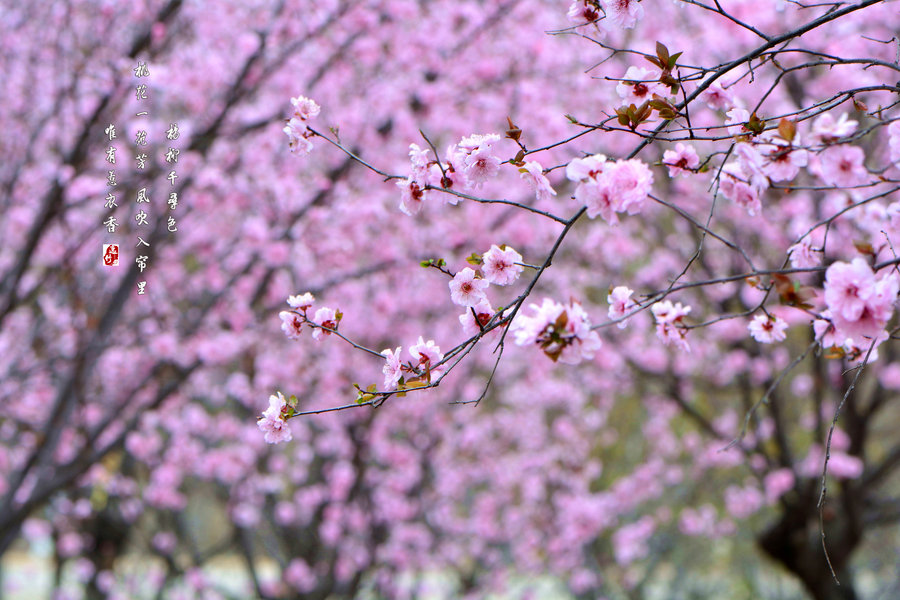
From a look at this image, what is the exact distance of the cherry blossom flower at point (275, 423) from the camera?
2.05m

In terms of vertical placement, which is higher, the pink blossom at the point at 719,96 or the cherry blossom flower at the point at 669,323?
the pink blossom at the point at 719,96

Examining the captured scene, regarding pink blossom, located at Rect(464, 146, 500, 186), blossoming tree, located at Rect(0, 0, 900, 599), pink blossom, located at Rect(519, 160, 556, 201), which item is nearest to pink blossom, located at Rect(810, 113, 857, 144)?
blossoming tree, located at Rect(0, 0, 900, 599)

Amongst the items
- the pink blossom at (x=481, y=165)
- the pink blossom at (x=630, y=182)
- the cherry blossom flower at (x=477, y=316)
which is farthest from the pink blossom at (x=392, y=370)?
the pink blossom at (x=630, y=182)

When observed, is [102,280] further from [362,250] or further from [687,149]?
[687,149]

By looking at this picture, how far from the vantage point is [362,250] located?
22.5 feet

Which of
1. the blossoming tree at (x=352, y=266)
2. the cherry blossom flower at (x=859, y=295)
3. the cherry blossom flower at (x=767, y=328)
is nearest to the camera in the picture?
the cherry blossom flower at (x=859, y=295)

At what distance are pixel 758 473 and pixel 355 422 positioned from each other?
3750 mm

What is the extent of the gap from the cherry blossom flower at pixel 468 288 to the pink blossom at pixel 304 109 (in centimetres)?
74

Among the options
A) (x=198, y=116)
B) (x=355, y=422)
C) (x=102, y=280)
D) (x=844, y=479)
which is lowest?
(x=844, y=479)

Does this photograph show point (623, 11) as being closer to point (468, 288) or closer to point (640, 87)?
point (640, 87)

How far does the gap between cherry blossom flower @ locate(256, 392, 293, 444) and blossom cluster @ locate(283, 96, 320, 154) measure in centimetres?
79

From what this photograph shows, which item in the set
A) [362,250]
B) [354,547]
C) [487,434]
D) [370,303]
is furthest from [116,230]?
[487,434]

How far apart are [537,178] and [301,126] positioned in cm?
78

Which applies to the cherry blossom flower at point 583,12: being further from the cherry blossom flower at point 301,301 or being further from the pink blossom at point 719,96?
the cherry blossom flower at point 301,301
